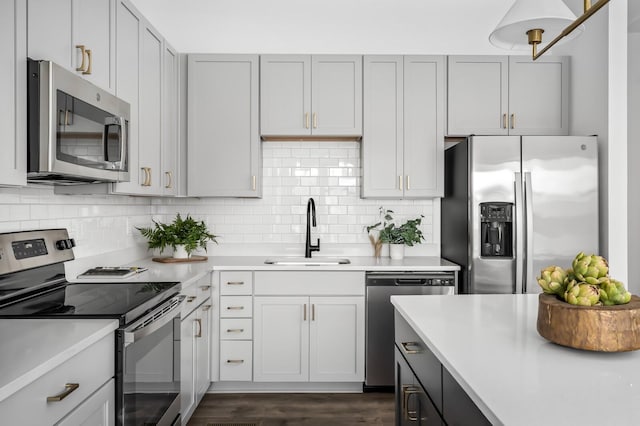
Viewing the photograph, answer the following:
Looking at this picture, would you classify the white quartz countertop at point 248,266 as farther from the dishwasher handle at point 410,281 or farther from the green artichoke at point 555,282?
the green artichoke at point 555,282

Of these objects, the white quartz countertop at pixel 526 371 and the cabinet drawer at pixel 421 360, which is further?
the cabinet drawer at pixel 421 360

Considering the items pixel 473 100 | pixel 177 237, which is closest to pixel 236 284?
pixel 177 237

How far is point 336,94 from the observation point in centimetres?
346

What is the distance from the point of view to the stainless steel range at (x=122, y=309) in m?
1.68

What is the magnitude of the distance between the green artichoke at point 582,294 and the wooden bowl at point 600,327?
0.06 ft

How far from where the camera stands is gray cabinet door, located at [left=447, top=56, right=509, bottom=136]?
346 centimetres

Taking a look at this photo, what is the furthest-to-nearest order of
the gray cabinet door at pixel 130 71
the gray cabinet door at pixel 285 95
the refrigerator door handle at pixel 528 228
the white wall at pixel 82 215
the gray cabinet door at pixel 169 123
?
1. the gray cabinet door at pixel 285 95
2. the gray cabinet door at pixel 169 123
3. the refrigerator door handle at pixel 528 228
4. the gray cabinet door at pixel 130 71
5. the white wall at pixel 82 215

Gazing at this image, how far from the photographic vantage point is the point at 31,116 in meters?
1.69

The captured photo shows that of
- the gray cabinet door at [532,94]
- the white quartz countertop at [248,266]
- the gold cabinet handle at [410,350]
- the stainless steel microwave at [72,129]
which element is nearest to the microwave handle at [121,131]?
the stainless steel microwave at [72,129]

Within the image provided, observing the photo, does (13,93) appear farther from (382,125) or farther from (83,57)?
(382,125)

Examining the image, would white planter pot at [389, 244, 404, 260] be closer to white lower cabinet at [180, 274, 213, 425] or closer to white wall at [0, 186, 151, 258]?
white lower cabinet at [180, 274, 213, 425]

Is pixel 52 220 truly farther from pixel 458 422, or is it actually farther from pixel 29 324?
pixel 458 422

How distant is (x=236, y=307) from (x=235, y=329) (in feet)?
0.51

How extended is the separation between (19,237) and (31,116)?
646 millimetres
